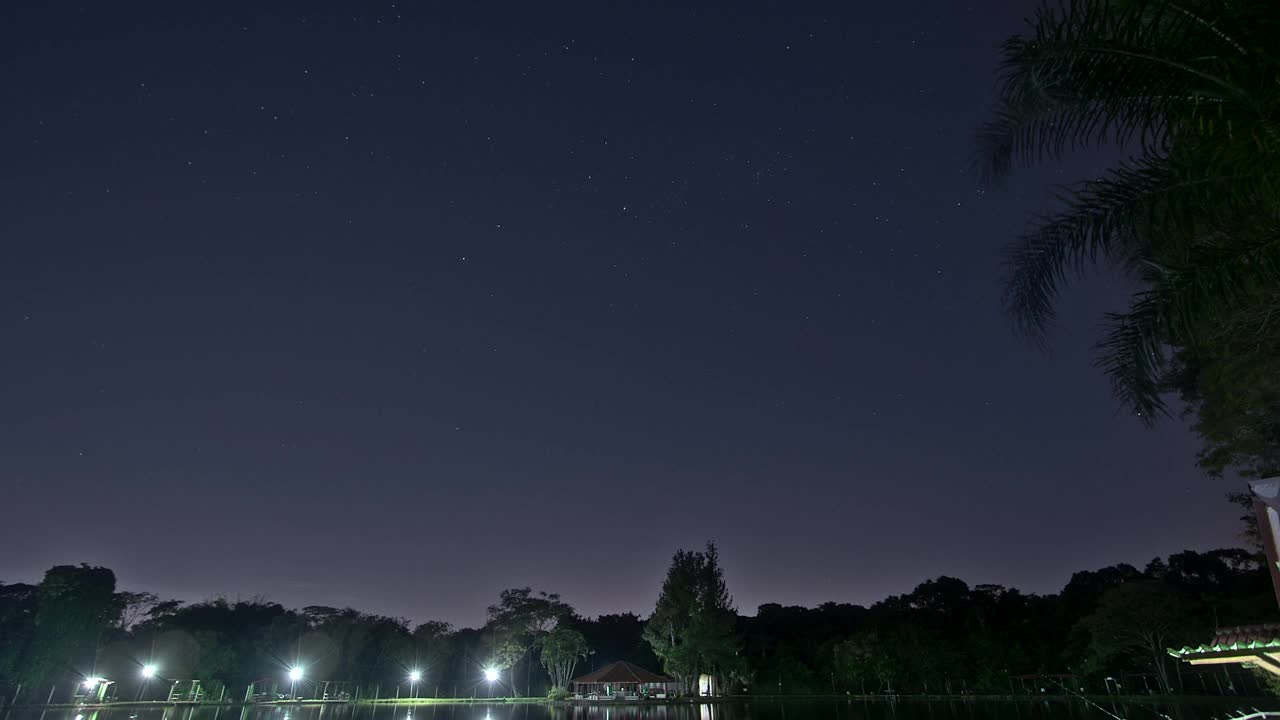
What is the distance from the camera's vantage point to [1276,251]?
224 inches

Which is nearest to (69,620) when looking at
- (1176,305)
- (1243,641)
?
(1243,641)

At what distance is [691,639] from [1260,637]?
4528 centimetres

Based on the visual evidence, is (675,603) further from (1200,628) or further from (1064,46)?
(1064,46)

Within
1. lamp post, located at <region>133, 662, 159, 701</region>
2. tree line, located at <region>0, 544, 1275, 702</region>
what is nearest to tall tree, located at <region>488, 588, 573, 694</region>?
tree line, located at <region>0, 544, 1275, 702</region>

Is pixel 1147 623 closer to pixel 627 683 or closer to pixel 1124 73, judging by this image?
pixel 627 683

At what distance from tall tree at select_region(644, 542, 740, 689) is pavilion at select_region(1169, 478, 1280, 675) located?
43144 millimetres

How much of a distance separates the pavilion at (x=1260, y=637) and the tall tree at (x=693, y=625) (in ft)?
142

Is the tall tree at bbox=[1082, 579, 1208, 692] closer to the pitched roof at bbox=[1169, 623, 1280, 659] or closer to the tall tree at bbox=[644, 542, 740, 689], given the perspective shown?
the tall tree at bbox=[644, 542, 740, 689]

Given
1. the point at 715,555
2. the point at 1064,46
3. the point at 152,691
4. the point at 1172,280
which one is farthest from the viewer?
the point at 715,555

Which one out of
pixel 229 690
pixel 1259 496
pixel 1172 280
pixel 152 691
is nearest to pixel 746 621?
pixel 229 690

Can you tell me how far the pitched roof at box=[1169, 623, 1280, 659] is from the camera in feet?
28.8

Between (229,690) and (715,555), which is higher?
→ (715,555)

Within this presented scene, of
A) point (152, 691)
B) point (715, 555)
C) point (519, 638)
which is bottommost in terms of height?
point (152, 691)

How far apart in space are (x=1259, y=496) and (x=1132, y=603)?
36.3 meters
